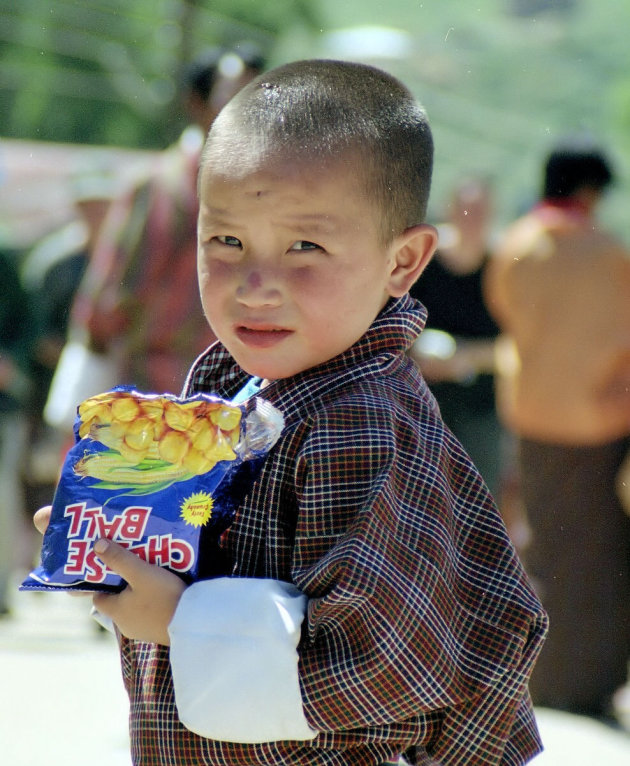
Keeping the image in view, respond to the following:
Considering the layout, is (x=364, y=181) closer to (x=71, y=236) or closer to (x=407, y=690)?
(x=407, y=690)

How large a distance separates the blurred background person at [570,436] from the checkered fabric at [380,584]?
256 cm

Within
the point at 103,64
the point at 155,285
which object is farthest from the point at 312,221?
the point at 103,64

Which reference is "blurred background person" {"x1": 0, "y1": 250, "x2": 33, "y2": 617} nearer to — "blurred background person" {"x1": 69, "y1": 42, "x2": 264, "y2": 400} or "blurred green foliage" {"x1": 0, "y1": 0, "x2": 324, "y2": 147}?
"blurred background person" {"x1": 69, "y1": 42, "x2": 264, "y2": 400}

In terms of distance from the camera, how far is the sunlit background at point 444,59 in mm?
7621

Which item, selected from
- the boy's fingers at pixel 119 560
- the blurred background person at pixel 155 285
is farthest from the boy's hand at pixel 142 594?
the blurred background person at pixel 155 285

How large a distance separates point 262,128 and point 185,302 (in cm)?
186

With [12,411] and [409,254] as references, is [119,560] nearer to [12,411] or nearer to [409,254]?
[409,254]

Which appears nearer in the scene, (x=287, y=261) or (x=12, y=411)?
(x=287, y=261)

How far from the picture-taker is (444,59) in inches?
468

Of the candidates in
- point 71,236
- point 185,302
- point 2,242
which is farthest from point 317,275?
point 71,236

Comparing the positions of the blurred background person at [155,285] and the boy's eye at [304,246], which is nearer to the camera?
the boy's eye at [304,246]

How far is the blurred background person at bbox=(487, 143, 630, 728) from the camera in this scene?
4.08m

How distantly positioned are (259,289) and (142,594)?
0.38 meters

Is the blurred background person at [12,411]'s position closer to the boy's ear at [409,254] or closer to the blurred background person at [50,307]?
the blurred background person at [50,307]
